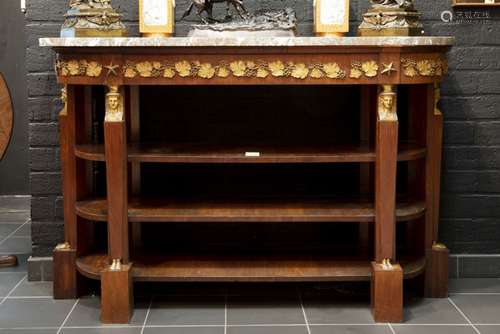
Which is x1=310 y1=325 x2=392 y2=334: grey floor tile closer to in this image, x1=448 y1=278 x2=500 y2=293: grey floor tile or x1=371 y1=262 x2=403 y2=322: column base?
x1=371 y1=262 x2=403 y2=322: column base

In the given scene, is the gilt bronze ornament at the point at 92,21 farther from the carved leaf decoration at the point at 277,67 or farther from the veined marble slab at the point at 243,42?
the carved leaf decoration at the point at 277,67

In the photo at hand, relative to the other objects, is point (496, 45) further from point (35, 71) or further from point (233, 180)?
point (35, 71)

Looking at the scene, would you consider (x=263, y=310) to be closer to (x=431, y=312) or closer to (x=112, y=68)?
(x=431, y=312)

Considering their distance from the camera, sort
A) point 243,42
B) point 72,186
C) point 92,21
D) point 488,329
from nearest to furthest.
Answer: point 243,42, point 488,329, point 92,21, point 72,186

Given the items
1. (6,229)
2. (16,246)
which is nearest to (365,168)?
(16,246)

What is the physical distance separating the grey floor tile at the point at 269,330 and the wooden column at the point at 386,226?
1.21 ft

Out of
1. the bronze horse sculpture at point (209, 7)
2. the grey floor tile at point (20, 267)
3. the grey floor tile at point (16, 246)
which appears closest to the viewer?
the bronze horse sculpture at point (209, 7)

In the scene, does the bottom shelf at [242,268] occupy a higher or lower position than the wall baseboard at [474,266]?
higher

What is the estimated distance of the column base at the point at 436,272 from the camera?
3.99 m

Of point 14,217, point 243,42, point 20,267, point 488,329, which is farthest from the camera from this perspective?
point 14,217

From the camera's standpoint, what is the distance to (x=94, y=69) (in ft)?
11.6

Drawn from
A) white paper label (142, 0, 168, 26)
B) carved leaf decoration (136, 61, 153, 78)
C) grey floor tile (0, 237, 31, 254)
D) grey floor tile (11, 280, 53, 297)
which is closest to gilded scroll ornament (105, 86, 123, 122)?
carved leaf decoration (136, 61, 153, 78)

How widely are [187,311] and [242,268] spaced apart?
322mm

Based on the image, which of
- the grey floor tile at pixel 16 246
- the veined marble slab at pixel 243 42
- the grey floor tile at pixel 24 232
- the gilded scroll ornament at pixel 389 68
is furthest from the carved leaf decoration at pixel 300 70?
the grey floor tile at pixel 24 232
